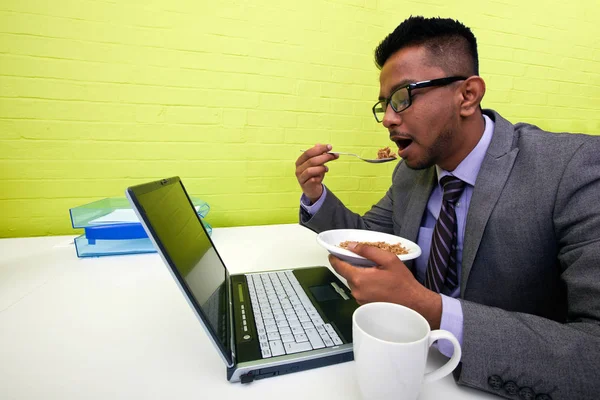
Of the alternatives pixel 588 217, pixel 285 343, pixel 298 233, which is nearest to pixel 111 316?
pixel 285 343

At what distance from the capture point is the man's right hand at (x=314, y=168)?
101 cm

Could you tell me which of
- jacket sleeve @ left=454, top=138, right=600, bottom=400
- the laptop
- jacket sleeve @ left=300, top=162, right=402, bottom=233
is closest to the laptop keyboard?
the laptop

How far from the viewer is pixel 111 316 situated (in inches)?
24.0

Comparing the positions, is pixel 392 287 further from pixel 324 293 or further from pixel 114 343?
pixel 114 343

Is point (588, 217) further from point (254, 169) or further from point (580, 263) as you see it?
point (254, 169)

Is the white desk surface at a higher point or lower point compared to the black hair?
lower

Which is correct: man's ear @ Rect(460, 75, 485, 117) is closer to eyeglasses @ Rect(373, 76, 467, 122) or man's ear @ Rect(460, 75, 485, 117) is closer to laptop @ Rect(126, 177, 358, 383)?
eyeglasses @ Rect(373, 76, 467, 122)

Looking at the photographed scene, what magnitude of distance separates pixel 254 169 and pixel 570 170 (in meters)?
1.14

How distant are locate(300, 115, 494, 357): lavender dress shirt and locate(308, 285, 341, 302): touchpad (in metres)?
0.24

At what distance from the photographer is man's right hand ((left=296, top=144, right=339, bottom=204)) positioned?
3.31ft

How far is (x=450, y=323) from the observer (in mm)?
482

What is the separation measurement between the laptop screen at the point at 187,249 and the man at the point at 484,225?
268mm

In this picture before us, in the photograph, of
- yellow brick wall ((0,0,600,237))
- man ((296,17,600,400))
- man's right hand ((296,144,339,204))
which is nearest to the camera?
man ((296,17,600,400))

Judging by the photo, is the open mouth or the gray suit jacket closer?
the gray suit jacket
